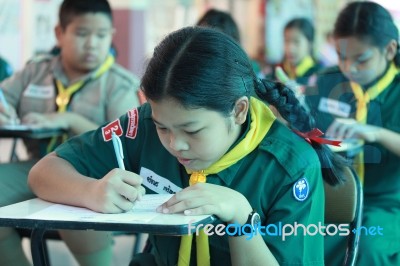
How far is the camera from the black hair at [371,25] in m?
2.17

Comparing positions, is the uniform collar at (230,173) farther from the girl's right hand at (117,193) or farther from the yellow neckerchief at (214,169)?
the girl's right hand at (117,193)

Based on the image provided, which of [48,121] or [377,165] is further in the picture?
[48,121]

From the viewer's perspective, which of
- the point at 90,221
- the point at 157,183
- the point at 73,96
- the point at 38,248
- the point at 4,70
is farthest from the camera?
the point at 4,70

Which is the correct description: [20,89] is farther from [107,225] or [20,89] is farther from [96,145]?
[107,225]

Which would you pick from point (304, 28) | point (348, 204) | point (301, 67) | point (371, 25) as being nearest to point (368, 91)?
point (371, 25)

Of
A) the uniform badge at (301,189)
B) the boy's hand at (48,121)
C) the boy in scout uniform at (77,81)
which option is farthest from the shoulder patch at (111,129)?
the boy in scout uniform at (77,81)

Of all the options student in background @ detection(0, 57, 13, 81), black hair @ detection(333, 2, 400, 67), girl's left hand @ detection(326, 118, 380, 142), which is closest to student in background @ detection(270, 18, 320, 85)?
student in background @ detection(0, 57, 13, 81)

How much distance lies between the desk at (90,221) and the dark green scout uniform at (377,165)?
0.71m

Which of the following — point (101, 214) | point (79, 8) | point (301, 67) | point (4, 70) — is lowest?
point (301, 67)

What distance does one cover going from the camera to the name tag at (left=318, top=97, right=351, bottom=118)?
213cm

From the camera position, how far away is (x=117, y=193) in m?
1.23

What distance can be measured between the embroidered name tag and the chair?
0.40 metres

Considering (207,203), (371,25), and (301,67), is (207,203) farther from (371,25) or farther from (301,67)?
(301,67)

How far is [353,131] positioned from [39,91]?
4.09ft
